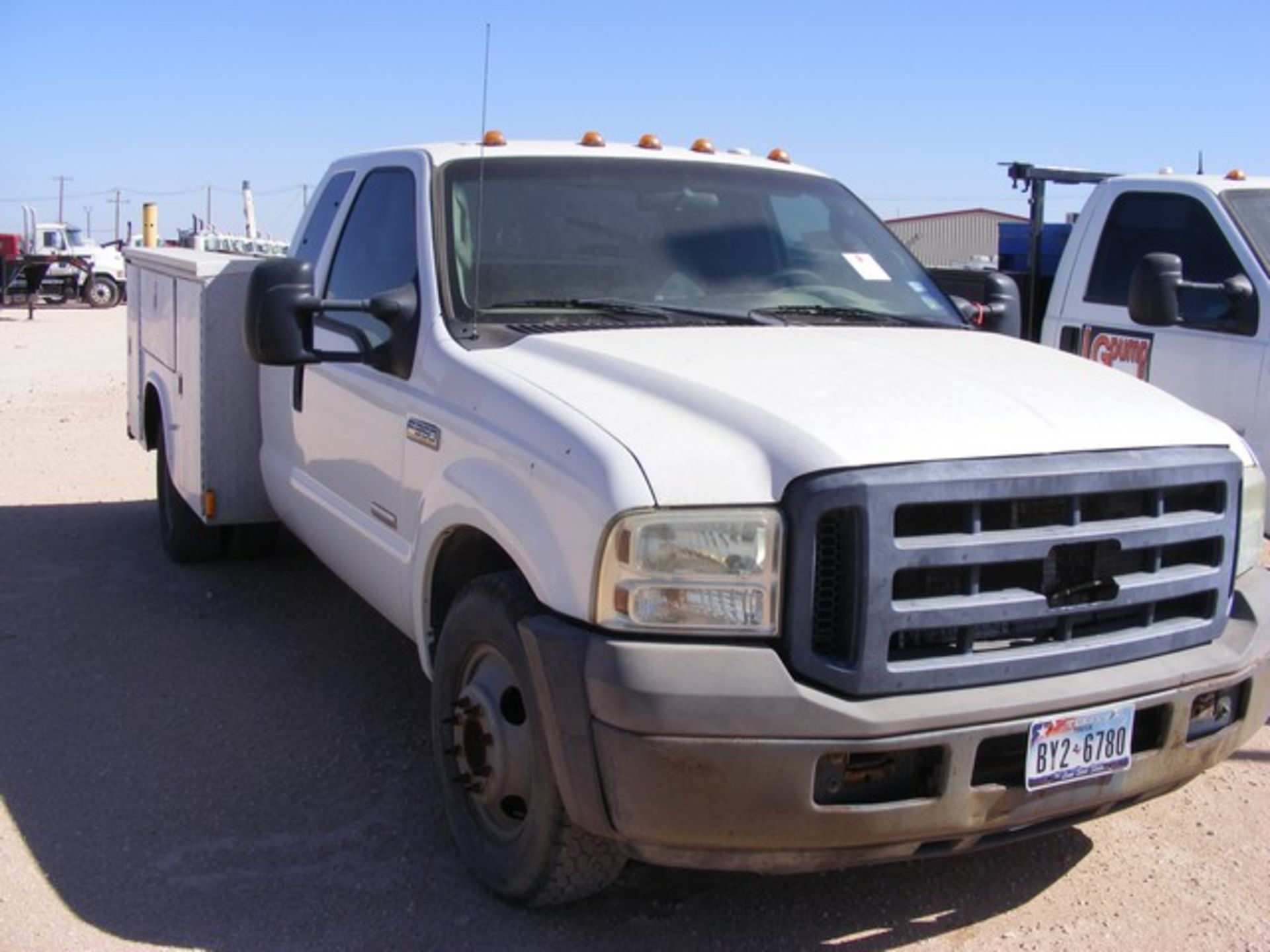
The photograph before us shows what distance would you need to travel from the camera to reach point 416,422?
4.18 m

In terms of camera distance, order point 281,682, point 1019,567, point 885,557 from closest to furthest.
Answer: point 885,557, point 1019,567, point 281,682

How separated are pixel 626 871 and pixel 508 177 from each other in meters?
2.24

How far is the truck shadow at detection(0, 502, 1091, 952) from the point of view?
3.68 meters

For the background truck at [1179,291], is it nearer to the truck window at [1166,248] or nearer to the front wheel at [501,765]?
the truck window at [1166,248]

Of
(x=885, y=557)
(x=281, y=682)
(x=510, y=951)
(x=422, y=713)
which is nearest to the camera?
(x=885, y=557)

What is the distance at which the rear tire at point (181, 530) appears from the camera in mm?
7109

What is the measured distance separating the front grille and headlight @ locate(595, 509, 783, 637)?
0.06 m

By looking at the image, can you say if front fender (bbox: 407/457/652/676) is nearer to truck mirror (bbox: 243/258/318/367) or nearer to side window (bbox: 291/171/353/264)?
truck mirror (bbox: 243/258/318/367)

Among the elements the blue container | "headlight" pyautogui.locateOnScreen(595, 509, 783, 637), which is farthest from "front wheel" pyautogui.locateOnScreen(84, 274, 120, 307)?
"headlight" pyautogui.locateOnScreen(595, 509, 783, 637)

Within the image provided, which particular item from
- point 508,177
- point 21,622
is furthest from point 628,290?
point 21,622

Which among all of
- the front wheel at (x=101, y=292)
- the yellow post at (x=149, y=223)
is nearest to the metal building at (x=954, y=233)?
the yellow post at (x=149, y=223)

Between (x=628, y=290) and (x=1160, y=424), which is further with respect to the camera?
(x=628, y=290)

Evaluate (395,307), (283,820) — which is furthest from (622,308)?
(283,820)

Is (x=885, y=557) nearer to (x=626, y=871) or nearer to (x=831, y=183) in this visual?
(x=626, y=871)
